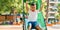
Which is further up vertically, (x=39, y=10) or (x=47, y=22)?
(x=39, y=10)

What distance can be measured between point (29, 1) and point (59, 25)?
20.6 inches

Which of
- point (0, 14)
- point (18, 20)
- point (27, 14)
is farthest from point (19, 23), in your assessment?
point (0, 14)

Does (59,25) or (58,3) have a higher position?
(58,3)

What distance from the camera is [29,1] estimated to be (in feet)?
5.16

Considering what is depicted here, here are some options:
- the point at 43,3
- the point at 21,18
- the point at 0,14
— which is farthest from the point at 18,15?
the point at 43,3

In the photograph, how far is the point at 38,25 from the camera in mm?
1616

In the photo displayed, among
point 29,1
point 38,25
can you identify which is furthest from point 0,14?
point 38,25

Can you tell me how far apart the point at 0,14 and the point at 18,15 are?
239 mm

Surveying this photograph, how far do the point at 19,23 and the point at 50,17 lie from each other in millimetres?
433

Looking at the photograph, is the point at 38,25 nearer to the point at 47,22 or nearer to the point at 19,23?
the point at 47,22

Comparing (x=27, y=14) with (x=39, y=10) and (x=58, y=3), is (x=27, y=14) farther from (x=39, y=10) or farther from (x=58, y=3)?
(x=58, y=3)

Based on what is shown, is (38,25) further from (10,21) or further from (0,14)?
(0,14)

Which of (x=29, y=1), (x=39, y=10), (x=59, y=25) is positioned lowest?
(x=59, y=25)

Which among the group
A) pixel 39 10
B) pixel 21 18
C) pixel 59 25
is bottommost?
pixel 59 25
